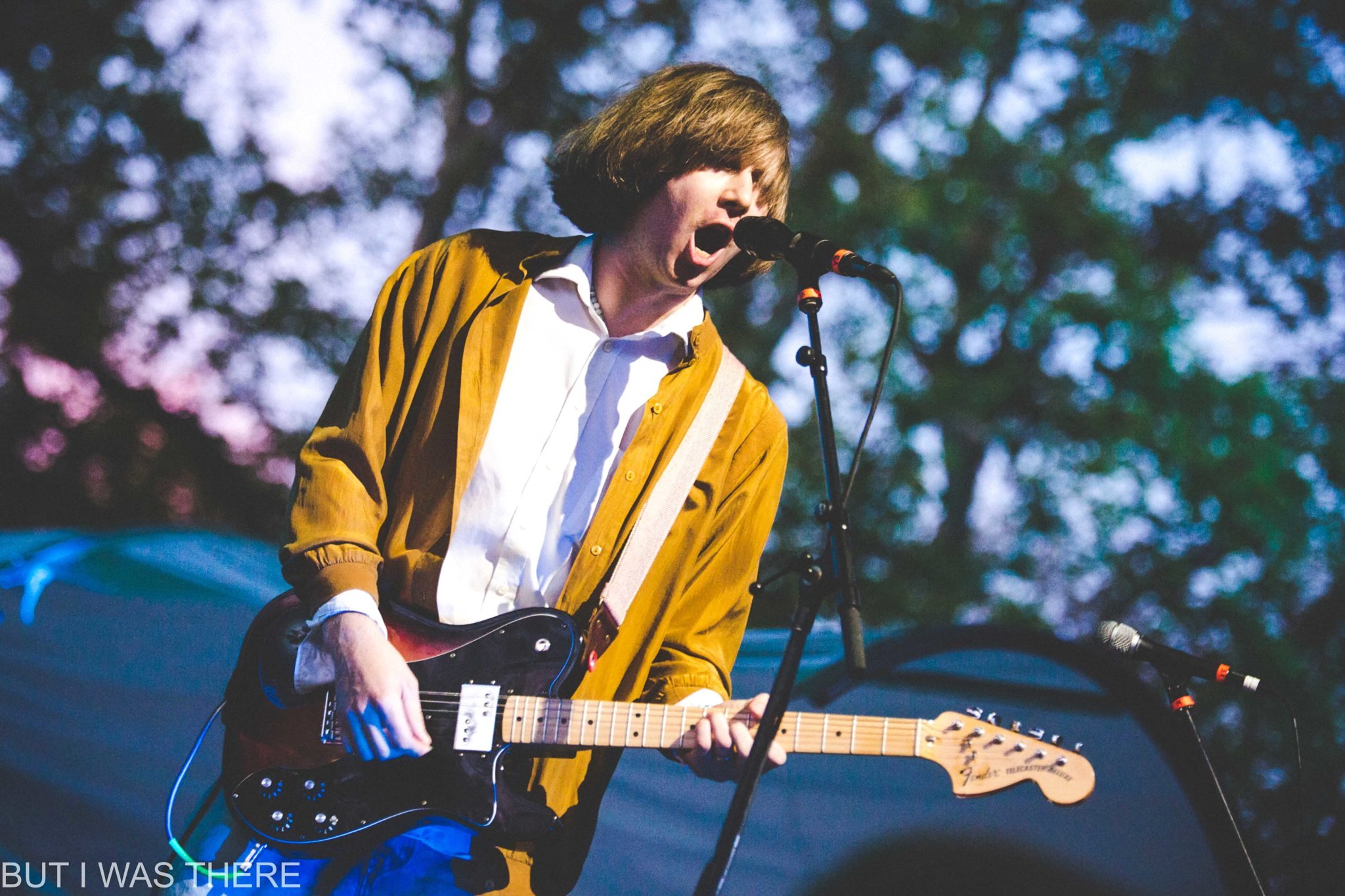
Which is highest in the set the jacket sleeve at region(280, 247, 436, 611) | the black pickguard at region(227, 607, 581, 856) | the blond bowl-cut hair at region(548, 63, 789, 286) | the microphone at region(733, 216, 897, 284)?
the blond bowl-cut hair at region(548, 63, 789, 286)

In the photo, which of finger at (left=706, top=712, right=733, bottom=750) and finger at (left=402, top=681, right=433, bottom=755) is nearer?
finger at (left=402, top=681, right=433, bottom=755)

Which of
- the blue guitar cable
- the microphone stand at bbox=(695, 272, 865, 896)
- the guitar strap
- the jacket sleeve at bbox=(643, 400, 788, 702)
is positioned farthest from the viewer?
the jacket sleeve at bbox=(643, 400, 788, 702)

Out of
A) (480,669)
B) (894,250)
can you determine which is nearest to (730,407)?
(480,669)

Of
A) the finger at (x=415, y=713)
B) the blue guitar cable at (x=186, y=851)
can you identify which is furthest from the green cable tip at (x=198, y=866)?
the finger at (x=415, y=713)

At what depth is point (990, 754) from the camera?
76.7 inches

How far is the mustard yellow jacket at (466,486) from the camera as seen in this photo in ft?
6.55

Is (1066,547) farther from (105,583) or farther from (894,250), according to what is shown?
(105,583)

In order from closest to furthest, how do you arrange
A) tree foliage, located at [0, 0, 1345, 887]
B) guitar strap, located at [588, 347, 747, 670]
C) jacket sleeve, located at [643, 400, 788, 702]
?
guitar strap, located at [588, 347, 747, 670]
jacket sleeve, located at [643, 400, 788, 702]
tree foliage, located at [0, 0, 1345, 887]

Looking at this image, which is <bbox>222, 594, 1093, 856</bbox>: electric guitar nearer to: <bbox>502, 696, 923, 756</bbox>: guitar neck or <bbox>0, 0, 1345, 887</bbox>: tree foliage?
<bbox>502, 696, 923, 756</bbox>: guitar neck

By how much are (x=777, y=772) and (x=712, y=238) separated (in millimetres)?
1737

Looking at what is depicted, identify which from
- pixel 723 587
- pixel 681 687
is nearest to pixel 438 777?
pixel 681 687

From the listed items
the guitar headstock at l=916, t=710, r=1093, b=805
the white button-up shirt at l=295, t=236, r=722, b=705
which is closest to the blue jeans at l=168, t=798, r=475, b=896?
the white button-up shirt at l=295, t=236, r=722, b=705

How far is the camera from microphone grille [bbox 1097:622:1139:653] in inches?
80.2

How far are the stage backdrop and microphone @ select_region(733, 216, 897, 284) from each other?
4.79ft
